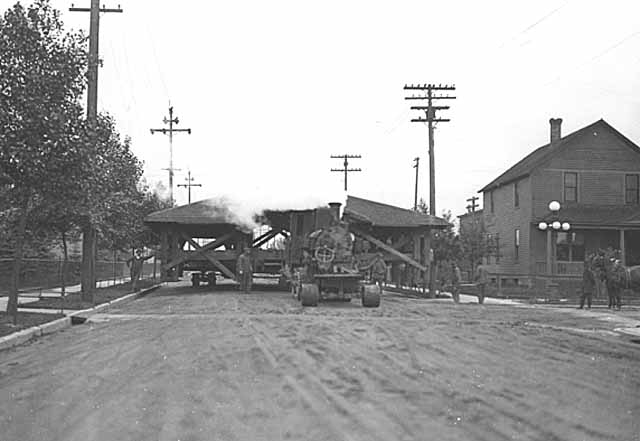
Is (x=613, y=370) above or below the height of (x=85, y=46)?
below

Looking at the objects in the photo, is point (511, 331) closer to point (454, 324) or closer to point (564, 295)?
point (454, 324)

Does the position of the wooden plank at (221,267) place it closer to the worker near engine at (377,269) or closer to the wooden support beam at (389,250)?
the wooden support beam at (389,250)

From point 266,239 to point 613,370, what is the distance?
91.4 feet

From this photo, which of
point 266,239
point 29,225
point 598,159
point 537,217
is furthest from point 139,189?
point 598,159

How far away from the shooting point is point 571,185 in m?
43.8

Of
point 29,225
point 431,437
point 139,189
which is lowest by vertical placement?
point 431,437

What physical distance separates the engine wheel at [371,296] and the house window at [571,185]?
71.5 ft

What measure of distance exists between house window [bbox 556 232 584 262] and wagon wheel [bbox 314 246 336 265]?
2020 cm

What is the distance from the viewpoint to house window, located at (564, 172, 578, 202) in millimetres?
43750

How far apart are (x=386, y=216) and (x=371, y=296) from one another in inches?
516

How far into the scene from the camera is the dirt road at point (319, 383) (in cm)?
775

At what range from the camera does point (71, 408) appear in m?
8.61

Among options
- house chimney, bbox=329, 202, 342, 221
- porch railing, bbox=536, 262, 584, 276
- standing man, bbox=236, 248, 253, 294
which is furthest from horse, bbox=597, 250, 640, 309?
standing man, bbox=236, 248, 253, 294

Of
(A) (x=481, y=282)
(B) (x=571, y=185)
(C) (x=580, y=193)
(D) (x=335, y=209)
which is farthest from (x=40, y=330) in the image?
(C) (x=580, y=193)
